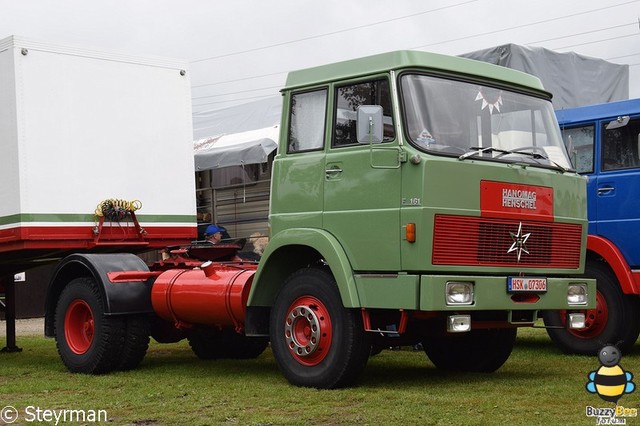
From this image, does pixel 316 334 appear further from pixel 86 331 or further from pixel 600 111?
pixel 600 111

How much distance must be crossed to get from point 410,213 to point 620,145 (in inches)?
158

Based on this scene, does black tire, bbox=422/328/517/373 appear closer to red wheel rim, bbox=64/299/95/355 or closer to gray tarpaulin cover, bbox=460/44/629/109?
red wheel rim, bbox=64/299/95/355

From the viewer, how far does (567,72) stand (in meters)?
15.7

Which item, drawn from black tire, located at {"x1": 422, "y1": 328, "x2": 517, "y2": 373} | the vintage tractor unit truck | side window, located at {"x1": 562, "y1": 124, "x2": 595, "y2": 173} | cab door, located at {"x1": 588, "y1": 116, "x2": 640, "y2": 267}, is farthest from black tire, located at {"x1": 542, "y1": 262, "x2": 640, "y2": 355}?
the vintage tractor unit truck

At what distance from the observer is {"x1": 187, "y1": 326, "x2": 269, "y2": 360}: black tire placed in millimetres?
12211

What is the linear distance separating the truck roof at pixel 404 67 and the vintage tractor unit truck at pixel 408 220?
1 cm

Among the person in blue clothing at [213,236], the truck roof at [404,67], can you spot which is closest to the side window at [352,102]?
the truck roof at [404,67]

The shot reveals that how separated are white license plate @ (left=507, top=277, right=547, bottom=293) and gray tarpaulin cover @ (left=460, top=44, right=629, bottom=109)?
21.1ft

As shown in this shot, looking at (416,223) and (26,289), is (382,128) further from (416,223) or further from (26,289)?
(26,289)

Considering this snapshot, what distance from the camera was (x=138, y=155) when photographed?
1209cm

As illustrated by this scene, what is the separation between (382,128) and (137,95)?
4.41 meters

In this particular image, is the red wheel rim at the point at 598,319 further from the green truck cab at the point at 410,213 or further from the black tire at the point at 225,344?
the black tire at the point at 225,344

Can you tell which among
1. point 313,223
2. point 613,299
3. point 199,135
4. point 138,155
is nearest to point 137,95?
point 138,155

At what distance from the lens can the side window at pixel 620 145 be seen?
37.2ft
